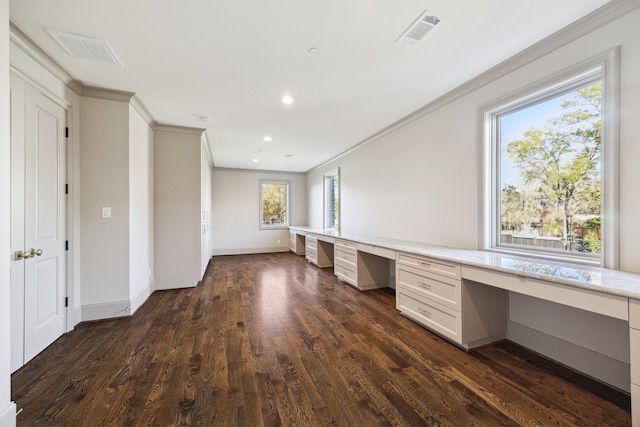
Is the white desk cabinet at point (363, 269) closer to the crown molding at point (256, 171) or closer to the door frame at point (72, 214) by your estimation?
the door frame at point (72, 214)

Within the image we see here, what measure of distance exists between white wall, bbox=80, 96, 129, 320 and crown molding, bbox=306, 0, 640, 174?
370 cm

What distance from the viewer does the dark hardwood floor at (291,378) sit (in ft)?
4.90

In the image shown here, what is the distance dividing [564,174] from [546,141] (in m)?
0.33

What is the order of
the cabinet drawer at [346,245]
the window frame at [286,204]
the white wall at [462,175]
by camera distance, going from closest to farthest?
1. the white wall at [462,175]
2. the cabinet drawer at [346,245]
3. the window frame at [286,204]

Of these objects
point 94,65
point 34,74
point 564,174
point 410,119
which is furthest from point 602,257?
point 34,74

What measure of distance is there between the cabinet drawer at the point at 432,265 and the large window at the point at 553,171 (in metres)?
0.63

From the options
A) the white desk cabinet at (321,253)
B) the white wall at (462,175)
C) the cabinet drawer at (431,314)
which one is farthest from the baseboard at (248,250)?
the cabinet drawer at (431,314)

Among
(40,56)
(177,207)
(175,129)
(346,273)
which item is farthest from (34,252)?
(346,273)

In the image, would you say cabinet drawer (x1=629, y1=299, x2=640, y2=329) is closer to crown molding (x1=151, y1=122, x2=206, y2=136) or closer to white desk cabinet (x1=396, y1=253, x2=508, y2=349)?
white desk cabinet (x1=396, y1=253, x2=508, y2=349)

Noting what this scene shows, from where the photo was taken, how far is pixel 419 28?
6.15 feet

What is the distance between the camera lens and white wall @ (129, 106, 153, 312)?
9.95 feet

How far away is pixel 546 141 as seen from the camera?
2.19 m

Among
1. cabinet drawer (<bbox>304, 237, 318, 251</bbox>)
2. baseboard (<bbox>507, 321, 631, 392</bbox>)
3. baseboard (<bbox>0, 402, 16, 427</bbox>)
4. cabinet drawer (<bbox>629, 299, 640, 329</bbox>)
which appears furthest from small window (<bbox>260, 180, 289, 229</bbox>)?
cabinet drawer (<bbox>629, 299, 640, 329</bbox>)

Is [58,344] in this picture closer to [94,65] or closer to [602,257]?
[94,65]
